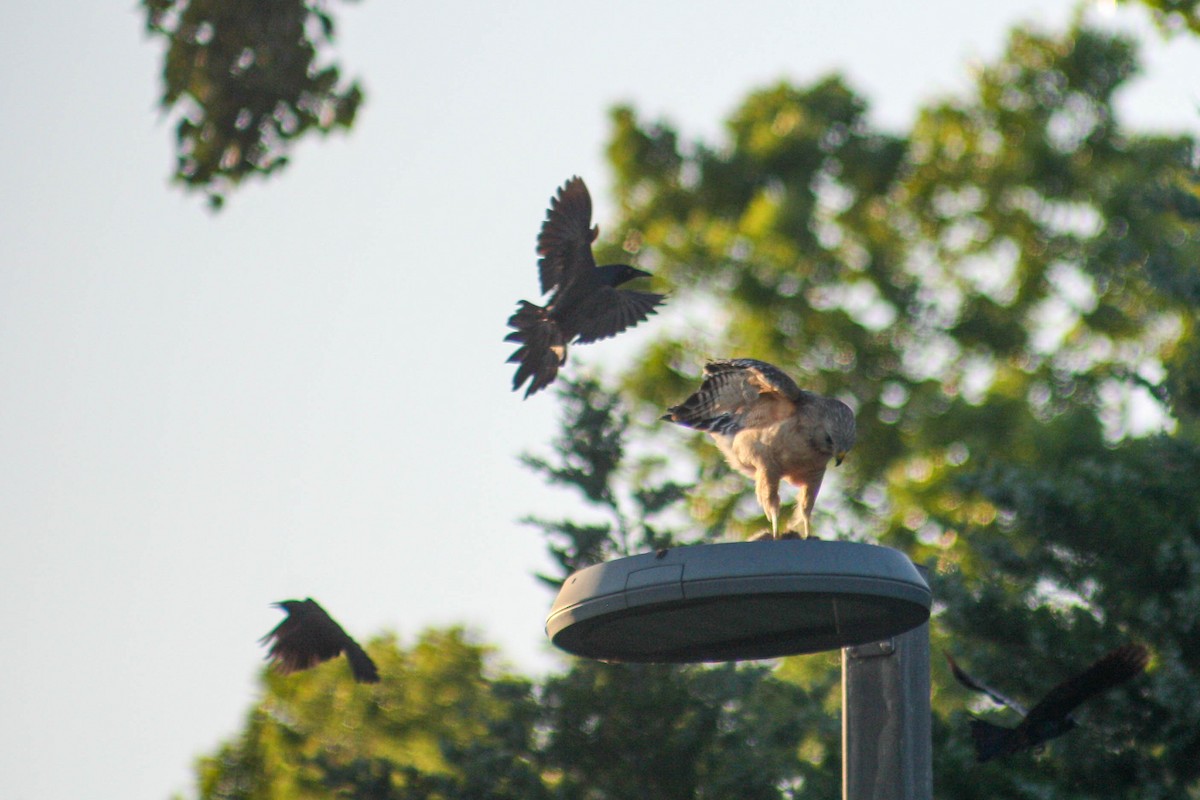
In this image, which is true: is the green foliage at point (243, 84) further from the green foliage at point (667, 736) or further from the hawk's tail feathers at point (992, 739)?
the green foliage at point (667, 736)

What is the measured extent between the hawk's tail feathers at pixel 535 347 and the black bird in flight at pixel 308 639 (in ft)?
8.69

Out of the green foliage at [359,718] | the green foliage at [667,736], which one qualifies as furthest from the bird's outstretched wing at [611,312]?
the green foliage at [359,718]

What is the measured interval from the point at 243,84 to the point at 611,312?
6.95ft

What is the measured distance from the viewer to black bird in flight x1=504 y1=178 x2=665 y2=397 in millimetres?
7945

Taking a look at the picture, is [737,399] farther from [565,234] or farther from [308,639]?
[308,639]

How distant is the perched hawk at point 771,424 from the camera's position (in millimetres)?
7109

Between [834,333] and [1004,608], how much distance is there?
1304cm

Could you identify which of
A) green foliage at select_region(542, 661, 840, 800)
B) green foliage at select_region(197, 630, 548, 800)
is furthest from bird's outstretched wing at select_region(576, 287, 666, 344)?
green foliage at select_region(197, 630, 548, 800)

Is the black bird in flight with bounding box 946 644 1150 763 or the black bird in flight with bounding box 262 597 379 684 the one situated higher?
the black bird in flight with bounding box 262 597 379 684

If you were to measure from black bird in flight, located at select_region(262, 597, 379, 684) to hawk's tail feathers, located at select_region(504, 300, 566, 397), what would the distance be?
A: 265 cm

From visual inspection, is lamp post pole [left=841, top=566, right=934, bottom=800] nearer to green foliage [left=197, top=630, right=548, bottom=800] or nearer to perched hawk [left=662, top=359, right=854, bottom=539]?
perched hawk [left=662, top=359, right=854, bottom=539]

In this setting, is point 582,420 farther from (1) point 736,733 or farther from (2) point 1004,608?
(2) point 1004,608

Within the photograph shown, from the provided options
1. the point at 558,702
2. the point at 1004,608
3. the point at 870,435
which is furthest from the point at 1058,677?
the point at 870,435

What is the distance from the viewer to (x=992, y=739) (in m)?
6.80
